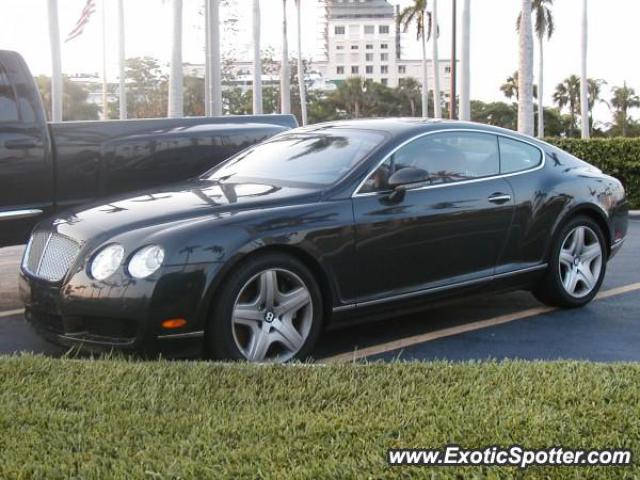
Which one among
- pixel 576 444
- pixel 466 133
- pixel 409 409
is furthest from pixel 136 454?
pixel 466 133

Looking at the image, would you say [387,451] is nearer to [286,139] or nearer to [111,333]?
[111,333]

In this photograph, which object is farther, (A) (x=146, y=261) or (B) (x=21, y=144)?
(B) (x=21, y=144)

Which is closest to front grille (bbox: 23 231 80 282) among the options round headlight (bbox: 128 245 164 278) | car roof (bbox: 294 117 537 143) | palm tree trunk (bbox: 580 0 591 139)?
round headlight (bbox: 128 245 164 278)

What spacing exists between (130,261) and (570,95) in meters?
83.1

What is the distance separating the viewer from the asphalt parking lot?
505cm

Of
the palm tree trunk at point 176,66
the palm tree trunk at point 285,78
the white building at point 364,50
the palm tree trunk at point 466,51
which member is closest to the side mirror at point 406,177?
the palm tree trunk at point 176,66

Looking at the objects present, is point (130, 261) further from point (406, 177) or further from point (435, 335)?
point (435, 335)

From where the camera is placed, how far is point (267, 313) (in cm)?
460

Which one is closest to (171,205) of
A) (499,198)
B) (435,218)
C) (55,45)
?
(435,218)

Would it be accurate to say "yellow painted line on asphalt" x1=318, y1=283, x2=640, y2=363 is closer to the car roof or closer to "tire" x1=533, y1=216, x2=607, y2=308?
"tire" x1=533, y1=216, x2=607, y2=308

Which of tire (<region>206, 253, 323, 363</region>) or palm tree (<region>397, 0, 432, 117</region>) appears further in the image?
palm tree (<region>397, 0, 432, 117</region>)

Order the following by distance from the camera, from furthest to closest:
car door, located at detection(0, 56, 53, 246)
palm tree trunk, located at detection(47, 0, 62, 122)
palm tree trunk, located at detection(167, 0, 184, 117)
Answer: palm tree trunk, located at detection(47, 0, 62, 122)
palm tree trunk, located at detection(167, 0, 184, 117)
car door, located at detection(0, 56, 53, 246)

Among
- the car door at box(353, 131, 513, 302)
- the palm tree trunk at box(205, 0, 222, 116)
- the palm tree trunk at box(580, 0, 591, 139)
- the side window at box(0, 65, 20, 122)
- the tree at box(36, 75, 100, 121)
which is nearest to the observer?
the car door at box(353, 131, 513, 302)

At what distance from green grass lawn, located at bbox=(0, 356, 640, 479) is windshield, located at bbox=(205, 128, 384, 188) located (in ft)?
5.01
